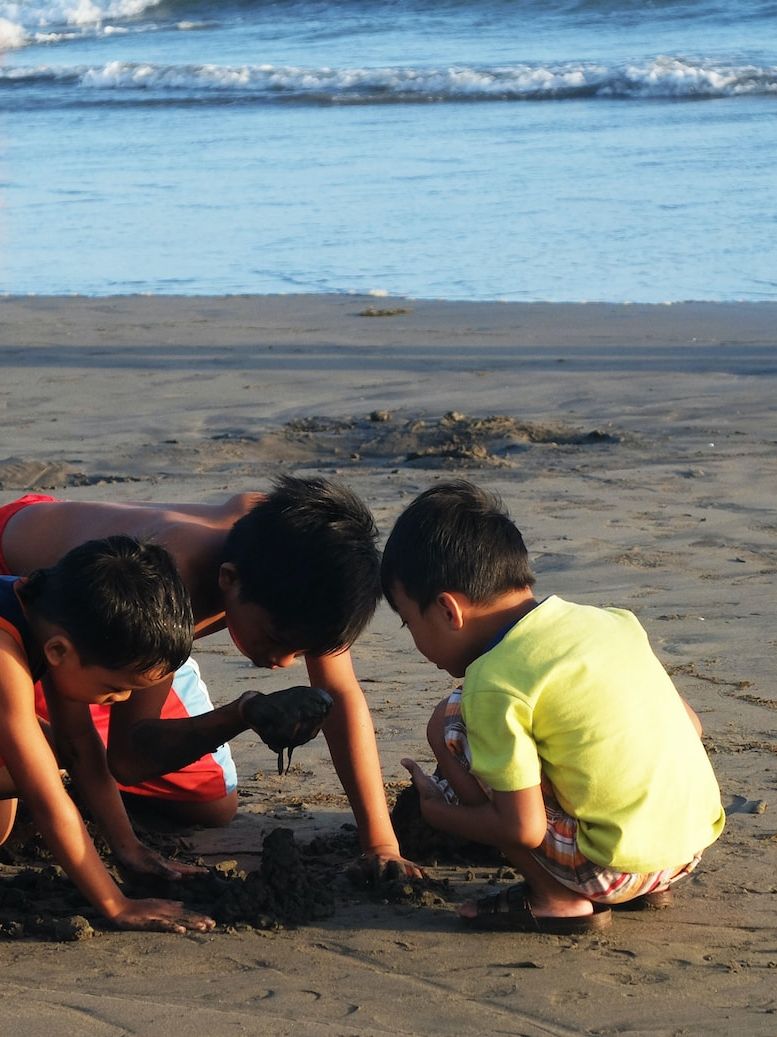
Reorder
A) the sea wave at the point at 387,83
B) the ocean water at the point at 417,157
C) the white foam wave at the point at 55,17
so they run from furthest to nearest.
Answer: the white foam wave at the point at 55,17 → the sea wave at the point at 387,83 → the ocean water at the point at 417,157

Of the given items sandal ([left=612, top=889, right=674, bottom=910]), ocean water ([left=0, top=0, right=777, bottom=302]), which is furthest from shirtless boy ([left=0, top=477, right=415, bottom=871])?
ocean water ([left=0, top=0, right=777, bottom=302])

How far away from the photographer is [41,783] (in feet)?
8.64

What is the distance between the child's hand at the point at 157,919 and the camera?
2.70 m

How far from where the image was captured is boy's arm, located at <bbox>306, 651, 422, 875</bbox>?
9.93 ft

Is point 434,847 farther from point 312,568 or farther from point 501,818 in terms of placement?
point 312,568

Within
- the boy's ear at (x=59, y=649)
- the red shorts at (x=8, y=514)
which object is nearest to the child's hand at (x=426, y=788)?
the boy's ear at (x=59, y=649)

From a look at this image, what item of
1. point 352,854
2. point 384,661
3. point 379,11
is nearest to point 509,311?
point 384,661

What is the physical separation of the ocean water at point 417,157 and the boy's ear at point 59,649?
751cm

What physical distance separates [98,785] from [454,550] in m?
0.93

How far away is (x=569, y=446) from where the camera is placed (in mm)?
6621

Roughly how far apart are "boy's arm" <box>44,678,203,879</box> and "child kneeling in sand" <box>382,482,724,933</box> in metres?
0.61

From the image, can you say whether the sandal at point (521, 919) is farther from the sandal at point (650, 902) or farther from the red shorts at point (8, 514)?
the red shorts at point (8, 514)

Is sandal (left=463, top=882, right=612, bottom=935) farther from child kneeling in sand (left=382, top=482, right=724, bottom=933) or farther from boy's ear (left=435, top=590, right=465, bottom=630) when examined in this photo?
boy's ear (left=435, top=590, right=465, bottom=630)

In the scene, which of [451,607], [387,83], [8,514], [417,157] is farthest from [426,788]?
[387,83]
